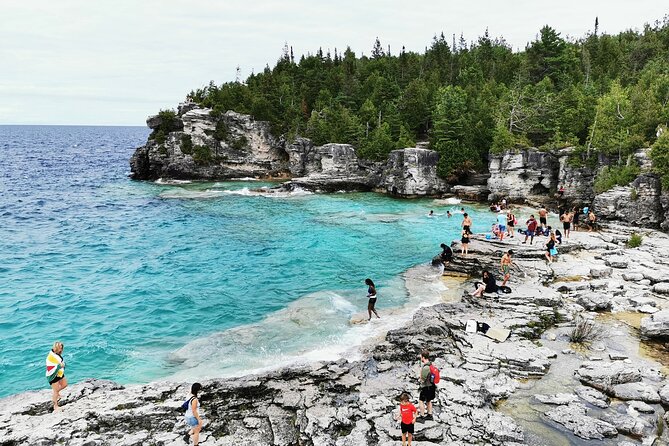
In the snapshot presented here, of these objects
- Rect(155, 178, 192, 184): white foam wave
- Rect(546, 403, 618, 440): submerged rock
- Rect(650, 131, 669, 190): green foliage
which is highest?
Rect(650, 131, 669, 190): green foliage

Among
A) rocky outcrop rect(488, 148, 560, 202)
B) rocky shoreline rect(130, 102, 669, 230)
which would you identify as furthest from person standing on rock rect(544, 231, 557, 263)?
rocky outcrop rect(488, 148, 560, 202)

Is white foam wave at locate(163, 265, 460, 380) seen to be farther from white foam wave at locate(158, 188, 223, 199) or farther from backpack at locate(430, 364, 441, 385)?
white foam wave at locate(158, 188, 223, 199)

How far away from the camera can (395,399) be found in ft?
43.8

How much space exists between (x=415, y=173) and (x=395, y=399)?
146 ft

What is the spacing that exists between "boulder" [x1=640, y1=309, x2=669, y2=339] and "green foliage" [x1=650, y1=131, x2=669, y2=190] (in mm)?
20472

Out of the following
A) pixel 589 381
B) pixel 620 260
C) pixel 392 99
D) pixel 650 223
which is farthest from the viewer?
pixel 392 99

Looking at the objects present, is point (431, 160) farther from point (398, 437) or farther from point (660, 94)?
point (398, 437)

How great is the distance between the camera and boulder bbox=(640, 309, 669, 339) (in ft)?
53.6

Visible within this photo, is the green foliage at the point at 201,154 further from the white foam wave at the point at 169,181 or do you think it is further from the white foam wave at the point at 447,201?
the white foam wave at the point at 447,201

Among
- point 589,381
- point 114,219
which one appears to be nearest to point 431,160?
point 114,219

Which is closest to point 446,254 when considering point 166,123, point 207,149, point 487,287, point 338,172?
point 487,287

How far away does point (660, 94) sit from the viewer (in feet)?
145

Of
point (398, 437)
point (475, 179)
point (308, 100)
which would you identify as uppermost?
point (308, 100)

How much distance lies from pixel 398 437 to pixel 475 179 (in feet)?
160
